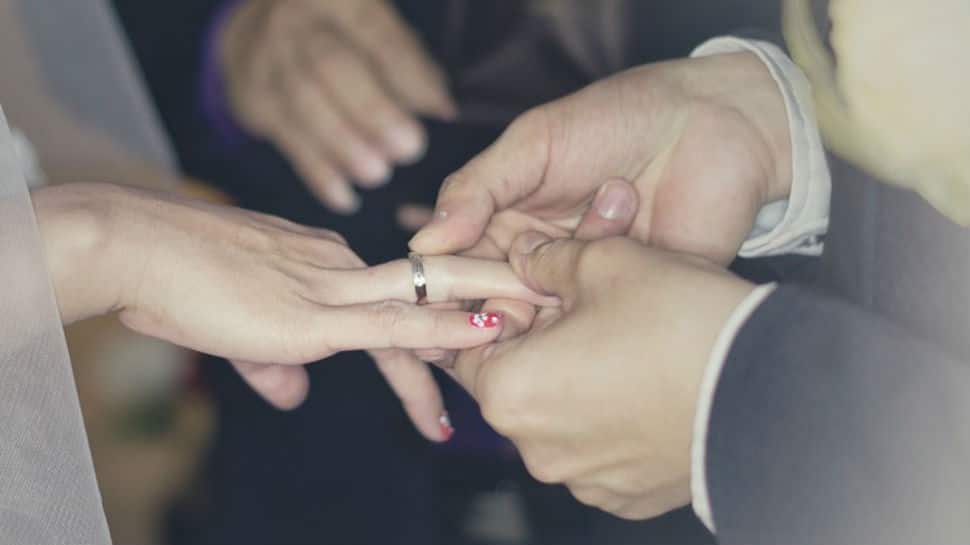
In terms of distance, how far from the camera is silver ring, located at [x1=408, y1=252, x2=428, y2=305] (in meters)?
0.80

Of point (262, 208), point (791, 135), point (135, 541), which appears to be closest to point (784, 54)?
point (791, 135)

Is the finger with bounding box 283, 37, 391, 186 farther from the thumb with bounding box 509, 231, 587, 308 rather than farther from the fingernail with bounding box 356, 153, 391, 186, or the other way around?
the thumb with bounding box 509, 231, 587, 308

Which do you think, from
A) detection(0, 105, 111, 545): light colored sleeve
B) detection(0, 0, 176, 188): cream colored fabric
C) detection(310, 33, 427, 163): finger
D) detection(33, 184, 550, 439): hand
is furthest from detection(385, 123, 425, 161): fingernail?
detection(0, 105, 111, 545): light colored sleeve

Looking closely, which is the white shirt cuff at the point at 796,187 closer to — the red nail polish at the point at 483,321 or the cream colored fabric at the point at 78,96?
the red nail polish at the point at 483,321

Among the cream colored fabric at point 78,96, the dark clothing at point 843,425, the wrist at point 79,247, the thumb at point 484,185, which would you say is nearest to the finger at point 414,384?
the thumb at point 484,185

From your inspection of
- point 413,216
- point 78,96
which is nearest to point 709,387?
point 413,216

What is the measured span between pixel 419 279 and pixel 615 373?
0.20 m

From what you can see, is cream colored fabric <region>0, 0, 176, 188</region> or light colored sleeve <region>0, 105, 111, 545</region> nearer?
light colored sleeve <region>0, 105, 111, 545</region>

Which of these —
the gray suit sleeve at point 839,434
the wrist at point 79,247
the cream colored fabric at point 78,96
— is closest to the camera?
the gray suit sleeve at point 839,434

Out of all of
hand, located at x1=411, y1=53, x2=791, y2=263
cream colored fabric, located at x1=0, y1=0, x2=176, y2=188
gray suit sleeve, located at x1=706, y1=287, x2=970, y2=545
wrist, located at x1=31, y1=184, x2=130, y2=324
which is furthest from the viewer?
cream colored fabric, located at x1=0, y1=0, x2=176, y2=188

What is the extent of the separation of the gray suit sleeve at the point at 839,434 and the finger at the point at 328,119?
0.69m

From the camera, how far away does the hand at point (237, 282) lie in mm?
708

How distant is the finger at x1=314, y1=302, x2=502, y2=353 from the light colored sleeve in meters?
0.21

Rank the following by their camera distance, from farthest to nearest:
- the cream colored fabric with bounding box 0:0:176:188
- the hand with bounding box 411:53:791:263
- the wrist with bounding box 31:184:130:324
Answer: the cream colored fabric with bounding box 0:0:176:188 < the hand with bounding box 411:53:791:263 < the wrist with bounding box 31:184:130:324
